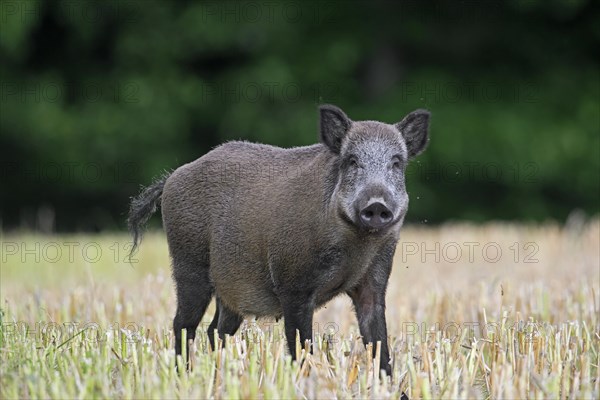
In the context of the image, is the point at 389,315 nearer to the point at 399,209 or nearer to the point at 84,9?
the point at 399,209

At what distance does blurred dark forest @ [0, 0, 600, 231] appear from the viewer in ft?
60.1

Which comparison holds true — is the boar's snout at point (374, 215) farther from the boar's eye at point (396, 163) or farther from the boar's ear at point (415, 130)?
the boar's ear at point (415, 130)

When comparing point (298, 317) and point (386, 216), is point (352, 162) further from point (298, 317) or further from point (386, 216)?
point (298, 317)

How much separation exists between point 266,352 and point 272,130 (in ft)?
44.0

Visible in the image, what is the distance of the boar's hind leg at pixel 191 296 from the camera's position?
20.5 feet

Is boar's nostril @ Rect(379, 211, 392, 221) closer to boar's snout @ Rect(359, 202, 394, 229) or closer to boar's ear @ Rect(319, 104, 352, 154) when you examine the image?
boar's snout @ Rect(359, 202, 394, 229)

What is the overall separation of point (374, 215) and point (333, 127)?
0.73m

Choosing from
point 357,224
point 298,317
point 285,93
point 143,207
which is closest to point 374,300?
point 298,317

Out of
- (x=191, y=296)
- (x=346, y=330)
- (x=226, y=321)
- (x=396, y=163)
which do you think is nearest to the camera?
(x=396, y=163)

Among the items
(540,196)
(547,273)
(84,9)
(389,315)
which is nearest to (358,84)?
(540,196)

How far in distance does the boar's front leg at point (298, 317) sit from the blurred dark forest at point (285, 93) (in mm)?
12120

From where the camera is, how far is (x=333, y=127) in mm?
5711

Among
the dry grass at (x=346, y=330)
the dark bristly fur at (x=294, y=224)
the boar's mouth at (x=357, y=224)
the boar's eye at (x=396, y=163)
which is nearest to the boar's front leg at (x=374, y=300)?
the dark bristly fur at (x=294, y=224)

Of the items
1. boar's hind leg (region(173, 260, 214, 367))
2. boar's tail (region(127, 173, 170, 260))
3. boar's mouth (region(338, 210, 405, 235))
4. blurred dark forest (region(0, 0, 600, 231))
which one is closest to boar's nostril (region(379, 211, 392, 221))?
boar's mouth (region(338, 210, 405, 235))
